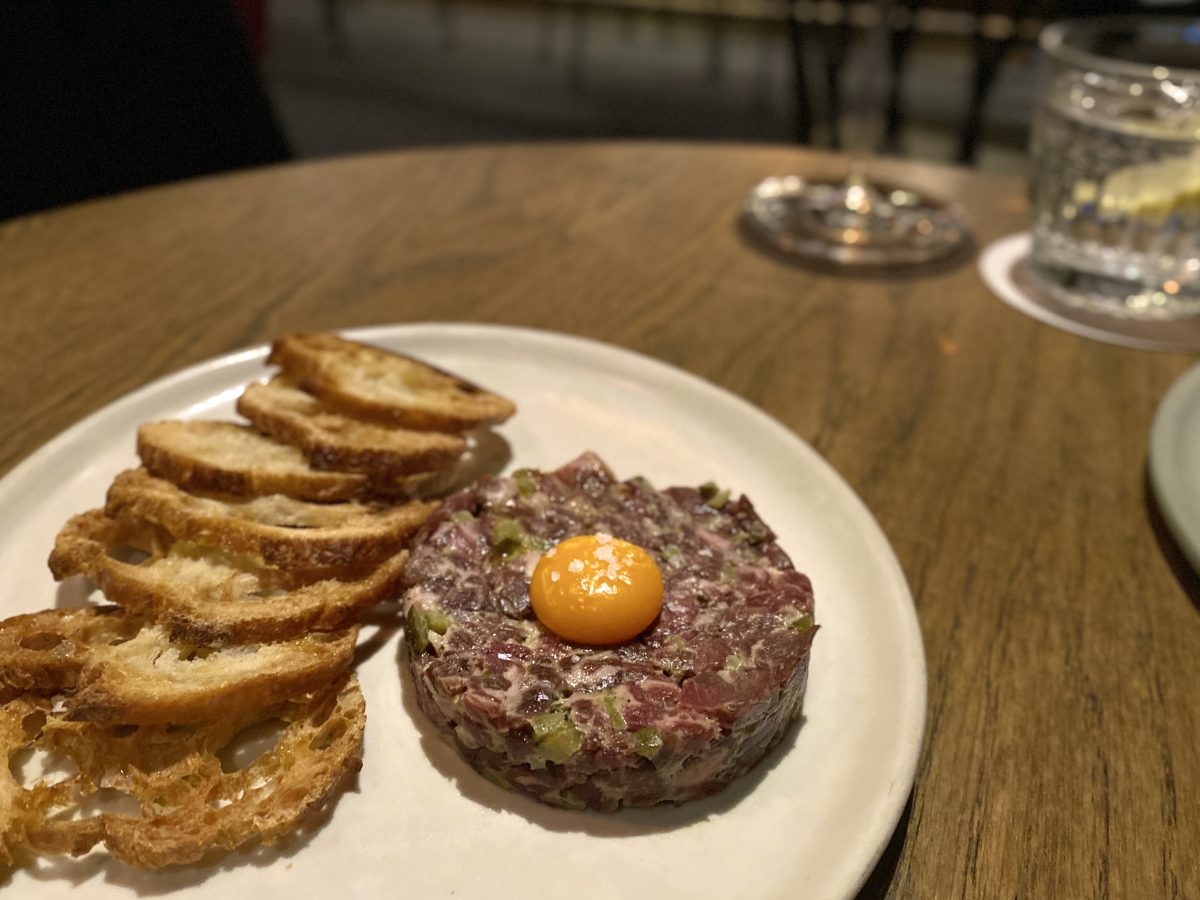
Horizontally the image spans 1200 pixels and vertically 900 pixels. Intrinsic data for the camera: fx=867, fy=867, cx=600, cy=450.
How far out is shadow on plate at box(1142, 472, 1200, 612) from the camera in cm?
200

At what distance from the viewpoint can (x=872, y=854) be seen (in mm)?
1337

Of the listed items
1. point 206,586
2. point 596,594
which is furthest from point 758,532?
point 206,586

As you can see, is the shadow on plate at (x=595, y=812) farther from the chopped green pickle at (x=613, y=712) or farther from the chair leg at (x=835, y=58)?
the chair leg at (x=835, y=58)

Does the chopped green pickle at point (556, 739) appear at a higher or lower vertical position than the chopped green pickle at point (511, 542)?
lower

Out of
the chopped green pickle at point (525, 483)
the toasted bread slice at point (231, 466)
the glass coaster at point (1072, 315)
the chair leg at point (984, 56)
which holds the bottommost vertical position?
the glass coaster at point (1072, 315)

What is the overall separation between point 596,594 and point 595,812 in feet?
1.22

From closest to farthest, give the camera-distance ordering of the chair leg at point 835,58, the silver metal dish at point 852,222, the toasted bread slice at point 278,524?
the toasted bread slice at point 278,524
the silver metal dish at point 852,222
the chair leg at point 835,58

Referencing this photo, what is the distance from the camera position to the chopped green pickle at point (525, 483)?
1916 mm

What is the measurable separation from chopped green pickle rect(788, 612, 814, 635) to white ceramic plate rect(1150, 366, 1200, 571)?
0.96 meters

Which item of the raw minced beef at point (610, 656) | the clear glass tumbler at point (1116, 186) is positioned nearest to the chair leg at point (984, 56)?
the clear glass tumbler at point (1116, 186)

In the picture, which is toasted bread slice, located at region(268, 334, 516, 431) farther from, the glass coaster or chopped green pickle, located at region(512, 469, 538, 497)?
the glass coaster

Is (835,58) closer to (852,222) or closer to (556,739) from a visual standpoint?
(852,222)

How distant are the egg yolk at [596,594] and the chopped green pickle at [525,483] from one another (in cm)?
27

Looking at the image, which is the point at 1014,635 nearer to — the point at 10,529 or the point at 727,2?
the point at 10,529
